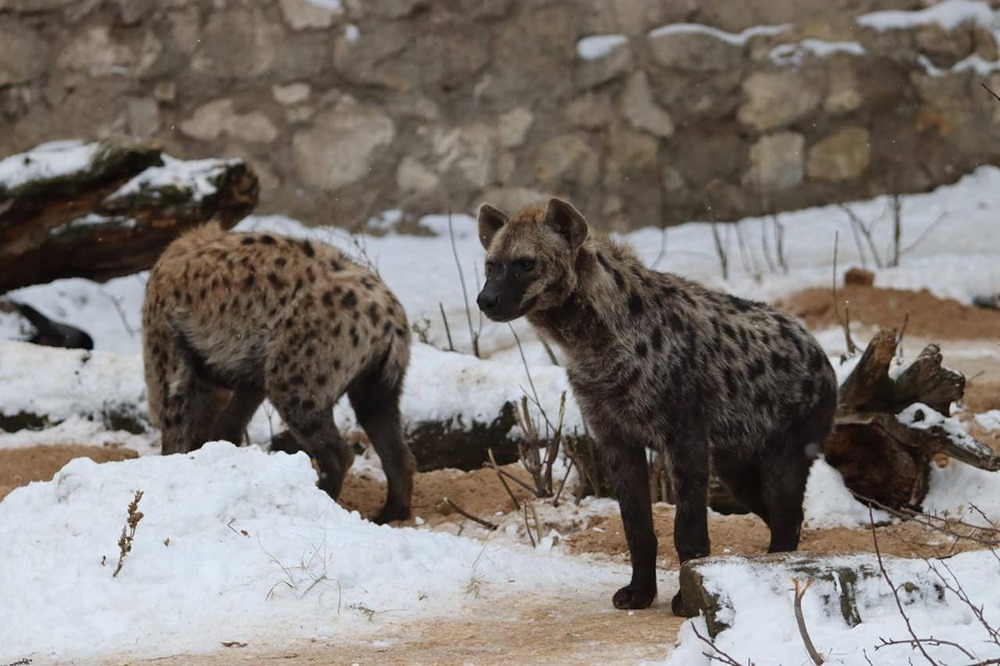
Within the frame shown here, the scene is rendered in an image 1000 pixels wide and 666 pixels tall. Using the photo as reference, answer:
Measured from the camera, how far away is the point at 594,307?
4.13 metres

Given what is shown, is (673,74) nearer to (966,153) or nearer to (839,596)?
(966,153)

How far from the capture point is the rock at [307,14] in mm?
9156

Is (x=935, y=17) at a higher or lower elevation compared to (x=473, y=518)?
higher

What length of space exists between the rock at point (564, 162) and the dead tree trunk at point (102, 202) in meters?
2.86

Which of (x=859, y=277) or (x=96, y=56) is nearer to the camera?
(x=859, y=277)

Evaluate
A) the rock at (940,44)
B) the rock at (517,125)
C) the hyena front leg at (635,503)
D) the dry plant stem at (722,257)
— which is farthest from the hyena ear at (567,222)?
the rock at (940,44)

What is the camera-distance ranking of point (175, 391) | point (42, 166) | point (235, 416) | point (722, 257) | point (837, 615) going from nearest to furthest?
point (837, 615) → point (175, 391) → point (235, 416) → point (42, 166) → point (722, 257)

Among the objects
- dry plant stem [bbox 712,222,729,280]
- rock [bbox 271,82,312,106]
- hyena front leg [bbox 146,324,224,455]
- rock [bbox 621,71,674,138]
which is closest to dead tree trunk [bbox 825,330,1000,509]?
hyena front leg [bbox 146,324,224,455]

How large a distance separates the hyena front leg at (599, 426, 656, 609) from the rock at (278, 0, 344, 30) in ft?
18.4

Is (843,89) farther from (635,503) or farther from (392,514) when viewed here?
(635,503)

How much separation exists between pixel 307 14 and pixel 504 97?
1372 millimetres

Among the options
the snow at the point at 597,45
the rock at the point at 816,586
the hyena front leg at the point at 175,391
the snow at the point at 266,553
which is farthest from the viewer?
the snow at the point at 597,45

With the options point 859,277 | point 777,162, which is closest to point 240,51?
point 777,162

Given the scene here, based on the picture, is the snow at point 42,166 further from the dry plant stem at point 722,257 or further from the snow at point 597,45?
the snow at point 597,45
